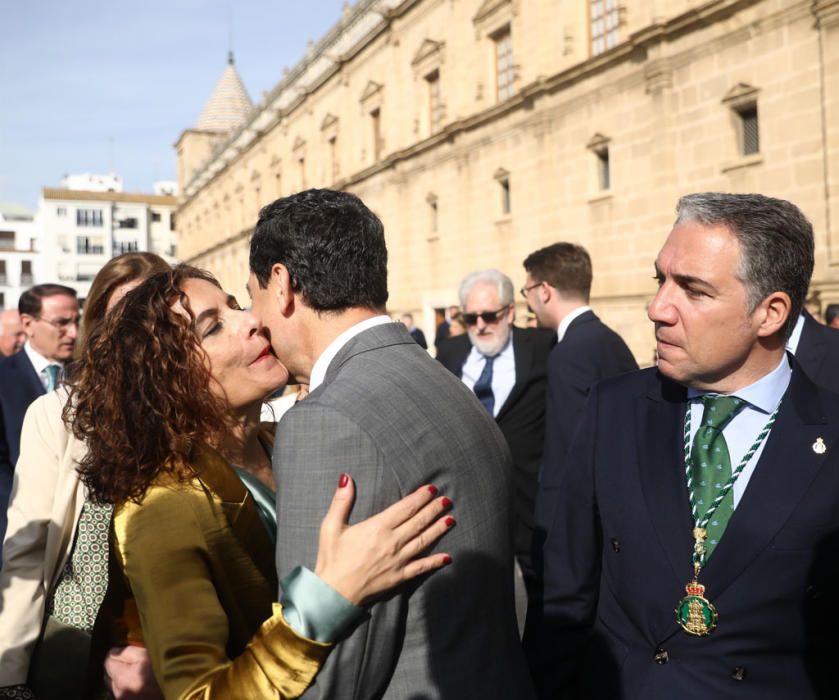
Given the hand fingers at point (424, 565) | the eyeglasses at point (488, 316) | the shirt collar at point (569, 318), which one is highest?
the eyeglasses at point (488, 316)

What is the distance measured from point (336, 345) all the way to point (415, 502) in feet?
1.61

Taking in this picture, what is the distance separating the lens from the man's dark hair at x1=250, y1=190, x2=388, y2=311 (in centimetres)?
201

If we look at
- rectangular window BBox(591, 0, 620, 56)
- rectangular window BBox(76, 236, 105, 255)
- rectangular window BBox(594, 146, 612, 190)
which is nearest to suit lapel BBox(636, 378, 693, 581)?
rectangular window BBox(594, 146, 612, 190)

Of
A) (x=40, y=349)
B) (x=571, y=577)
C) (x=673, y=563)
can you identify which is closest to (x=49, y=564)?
(x=571, y=577)

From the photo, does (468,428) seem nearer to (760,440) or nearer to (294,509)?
(294,509)

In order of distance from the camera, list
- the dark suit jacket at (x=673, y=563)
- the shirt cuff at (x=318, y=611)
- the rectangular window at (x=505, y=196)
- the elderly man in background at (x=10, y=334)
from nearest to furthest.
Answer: the shirt cuff at (x=318, y=611), the dark suit jacket at (x=673, y=563), the elderly man in background at (x=10, y=334), the rectangular window at (x=505, y=196)

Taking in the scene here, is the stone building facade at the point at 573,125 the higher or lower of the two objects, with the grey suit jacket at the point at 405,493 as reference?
higher

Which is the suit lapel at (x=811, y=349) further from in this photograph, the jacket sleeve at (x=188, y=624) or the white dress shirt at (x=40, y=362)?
the white dress shirt at (x=40, y=362)

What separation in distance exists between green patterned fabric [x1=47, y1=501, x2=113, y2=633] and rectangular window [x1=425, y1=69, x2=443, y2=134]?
72.7 feet

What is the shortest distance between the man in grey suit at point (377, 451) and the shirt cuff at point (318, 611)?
6 centimetres

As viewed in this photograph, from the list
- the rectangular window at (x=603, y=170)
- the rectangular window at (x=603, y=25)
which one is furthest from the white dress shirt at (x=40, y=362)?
the rectangular window at (x=603, y=25)

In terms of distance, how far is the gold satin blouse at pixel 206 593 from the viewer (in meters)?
1.73

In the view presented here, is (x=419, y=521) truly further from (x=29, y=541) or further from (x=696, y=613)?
(x=29, y=541)

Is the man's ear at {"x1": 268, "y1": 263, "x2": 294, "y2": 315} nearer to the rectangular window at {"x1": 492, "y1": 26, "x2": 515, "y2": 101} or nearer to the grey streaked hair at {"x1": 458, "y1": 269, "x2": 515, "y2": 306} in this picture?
the grey streaked hair at {"x1": 458, "y1": 269, "x2": 515, "y2": 306}
